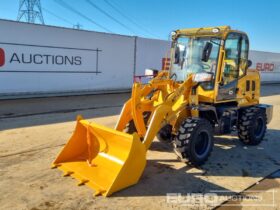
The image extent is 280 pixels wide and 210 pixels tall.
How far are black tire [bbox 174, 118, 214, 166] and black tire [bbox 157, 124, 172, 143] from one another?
68 cm

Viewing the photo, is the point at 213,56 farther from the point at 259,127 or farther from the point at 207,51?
the point at 259,127

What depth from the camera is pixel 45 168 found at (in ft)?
16.6

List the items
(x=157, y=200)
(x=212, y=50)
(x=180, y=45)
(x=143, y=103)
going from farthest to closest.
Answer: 1. (x=180, y=45)
2. (x=212, y=50)
3. (x=143, y=103)
4. (x=157, y=200)

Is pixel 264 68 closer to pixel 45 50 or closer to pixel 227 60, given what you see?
pixel 45 50

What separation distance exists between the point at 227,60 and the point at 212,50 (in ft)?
1.56

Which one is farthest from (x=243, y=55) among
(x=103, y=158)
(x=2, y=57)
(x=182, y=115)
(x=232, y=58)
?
(x=2, y=57)

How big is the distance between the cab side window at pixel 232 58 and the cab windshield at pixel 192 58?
1.00 ft

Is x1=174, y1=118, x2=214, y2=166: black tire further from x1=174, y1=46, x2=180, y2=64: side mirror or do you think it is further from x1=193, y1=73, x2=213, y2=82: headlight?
x1=174, y1=46, x2=180, y2=64: side mirror

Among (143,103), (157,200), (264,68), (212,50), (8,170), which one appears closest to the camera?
(157,200)

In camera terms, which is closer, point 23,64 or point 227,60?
point 227,60

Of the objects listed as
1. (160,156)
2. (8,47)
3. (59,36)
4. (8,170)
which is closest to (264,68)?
(59,36)

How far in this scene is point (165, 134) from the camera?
621 cm

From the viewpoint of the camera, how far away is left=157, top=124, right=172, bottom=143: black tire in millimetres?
6012

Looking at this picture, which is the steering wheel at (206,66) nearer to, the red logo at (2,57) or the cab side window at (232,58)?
the cab side window at (232,58)
